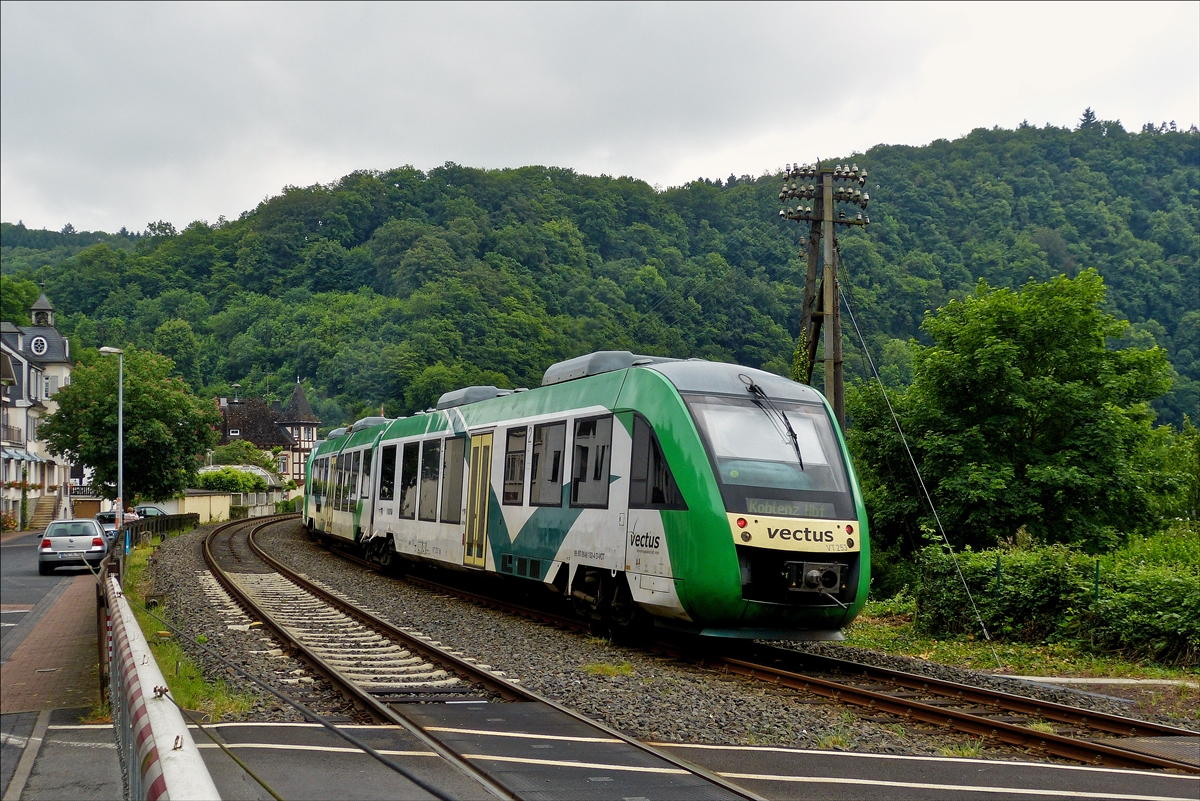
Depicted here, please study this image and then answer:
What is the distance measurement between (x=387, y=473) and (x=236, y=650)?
450 inches

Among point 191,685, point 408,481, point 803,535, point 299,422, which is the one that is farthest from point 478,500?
point 299,422

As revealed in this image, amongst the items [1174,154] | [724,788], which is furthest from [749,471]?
[1174,154]

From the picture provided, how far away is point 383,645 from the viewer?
42.0 ft

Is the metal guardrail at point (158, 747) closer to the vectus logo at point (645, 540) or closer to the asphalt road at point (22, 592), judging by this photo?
the vectus logo at point (645, 540)

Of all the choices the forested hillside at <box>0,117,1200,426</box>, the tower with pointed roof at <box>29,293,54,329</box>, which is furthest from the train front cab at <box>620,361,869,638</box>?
the tower with pointed roof at <box>29,293,54,329</box>

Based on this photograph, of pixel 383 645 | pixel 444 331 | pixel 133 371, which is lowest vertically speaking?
pixel 383 645

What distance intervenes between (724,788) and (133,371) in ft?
166

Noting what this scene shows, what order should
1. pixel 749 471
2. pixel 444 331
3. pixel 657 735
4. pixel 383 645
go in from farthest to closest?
pixel 444 331 → pixel 383 645 → pixel 749 471 → pixel 657 735

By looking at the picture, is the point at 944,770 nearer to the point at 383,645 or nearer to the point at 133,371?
the point at 383,645

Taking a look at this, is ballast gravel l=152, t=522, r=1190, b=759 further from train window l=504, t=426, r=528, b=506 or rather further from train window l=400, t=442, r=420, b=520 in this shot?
train window l=400, t=442, r=420, b=520

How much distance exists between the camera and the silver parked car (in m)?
30.2

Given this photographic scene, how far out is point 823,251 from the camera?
22328 millimetres

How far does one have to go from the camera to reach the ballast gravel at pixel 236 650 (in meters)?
9.05

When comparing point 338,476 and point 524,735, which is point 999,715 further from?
point 338,476
